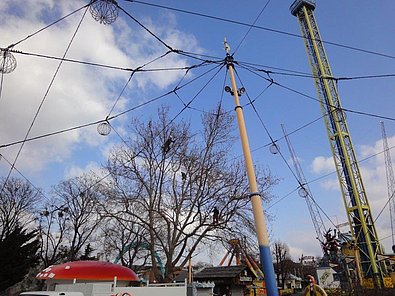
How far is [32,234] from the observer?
2872 cm

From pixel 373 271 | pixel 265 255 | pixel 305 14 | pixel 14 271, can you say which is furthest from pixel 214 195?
pixel 305 14

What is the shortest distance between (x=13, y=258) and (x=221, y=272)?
675 inches

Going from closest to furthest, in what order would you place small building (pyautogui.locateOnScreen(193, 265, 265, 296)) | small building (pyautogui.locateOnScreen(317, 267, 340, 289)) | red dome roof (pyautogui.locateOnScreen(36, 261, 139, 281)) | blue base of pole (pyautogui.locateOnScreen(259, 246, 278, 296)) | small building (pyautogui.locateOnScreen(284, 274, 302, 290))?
1. blue base of pole (pyautogui.locateOnScreen(259, 246, 278, 296))
2. red dome roof (pyautogui.locateOnScreen(36, 261, 139, 281))
3. small building (pyautogui.locateOnScreen(193, 265, 265, 296))
4. small building (pyautogui.locateOnScreen(317, 267, 340, 289))
5. small building (pyautogui.locateOnScreen(284, 274, 302, 290))

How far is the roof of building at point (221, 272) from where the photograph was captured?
2480 centimetres

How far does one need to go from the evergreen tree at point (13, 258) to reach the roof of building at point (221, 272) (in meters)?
14.8

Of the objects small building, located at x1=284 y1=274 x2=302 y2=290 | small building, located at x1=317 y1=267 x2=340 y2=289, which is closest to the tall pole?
small building, located at x1=317 y1=267 x2=340 y2=289

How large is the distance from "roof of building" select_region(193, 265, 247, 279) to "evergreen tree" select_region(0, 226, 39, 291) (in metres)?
14.8

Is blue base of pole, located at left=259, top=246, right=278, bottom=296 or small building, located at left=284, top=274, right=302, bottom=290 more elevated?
small building, located at left=284, top=274, right=302, bottom=290

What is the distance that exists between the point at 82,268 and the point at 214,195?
7.38 meters

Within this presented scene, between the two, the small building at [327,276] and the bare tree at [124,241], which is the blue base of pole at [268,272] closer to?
the bare tree at [124,241]

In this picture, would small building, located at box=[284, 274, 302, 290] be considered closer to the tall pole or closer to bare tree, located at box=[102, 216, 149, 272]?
bare tree, located at box=[102, 216, 149, 272]

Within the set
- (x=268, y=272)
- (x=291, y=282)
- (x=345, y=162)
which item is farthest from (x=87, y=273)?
(x=291, y=282)

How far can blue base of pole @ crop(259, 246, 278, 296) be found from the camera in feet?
15.6

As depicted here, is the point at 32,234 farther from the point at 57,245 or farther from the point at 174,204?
the point at 174,204
